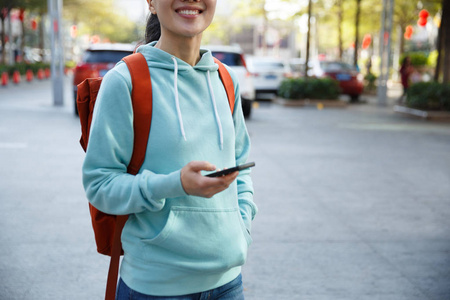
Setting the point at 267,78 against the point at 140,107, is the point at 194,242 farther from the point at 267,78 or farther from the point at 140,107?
the point at 267,78

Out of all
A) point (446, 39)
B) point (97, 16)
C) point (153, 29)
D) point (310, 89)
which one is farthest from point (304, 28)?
point (153, 29)

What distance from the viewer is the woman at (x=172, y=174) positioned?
1.70 meters

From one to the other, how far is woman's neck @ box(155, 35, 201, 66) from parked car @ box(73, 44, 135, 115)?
12485 mm

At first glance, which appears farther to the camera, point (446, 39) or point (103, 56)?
point (446, 39)

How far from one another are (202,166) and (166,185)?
135mm

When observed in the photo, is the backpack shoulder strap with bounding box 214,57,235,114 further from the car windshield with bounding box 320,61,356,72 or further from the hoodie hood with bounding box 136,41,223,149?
the car windshield with bounding box 320,61,356,72

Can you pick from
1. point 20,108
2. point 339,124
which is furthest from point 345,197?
point 20,108

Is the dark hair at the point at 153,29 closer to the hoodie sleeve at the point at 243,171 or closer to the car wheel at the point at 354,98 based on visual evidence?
the hoodie sleeve at the point at 243,171

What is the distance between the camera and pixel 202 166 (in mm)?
1523

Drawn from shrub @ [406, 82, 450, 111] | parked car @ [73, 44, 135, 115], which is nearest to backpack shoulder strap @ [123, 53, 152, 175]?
parked car @ [73, 44, 135, 115]

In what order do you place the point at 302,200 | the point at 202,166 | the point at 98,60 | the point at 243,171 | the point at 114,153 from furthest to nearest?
the point at 98,60
the point at 302,200
the point at 243,171
the point at 114,153
the point at 202,166

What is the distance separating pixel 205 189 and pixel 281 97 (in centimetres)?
2001

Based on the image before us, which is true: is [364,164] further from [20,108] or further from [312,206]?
[20,108]

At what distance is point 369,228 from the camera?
5543mm
